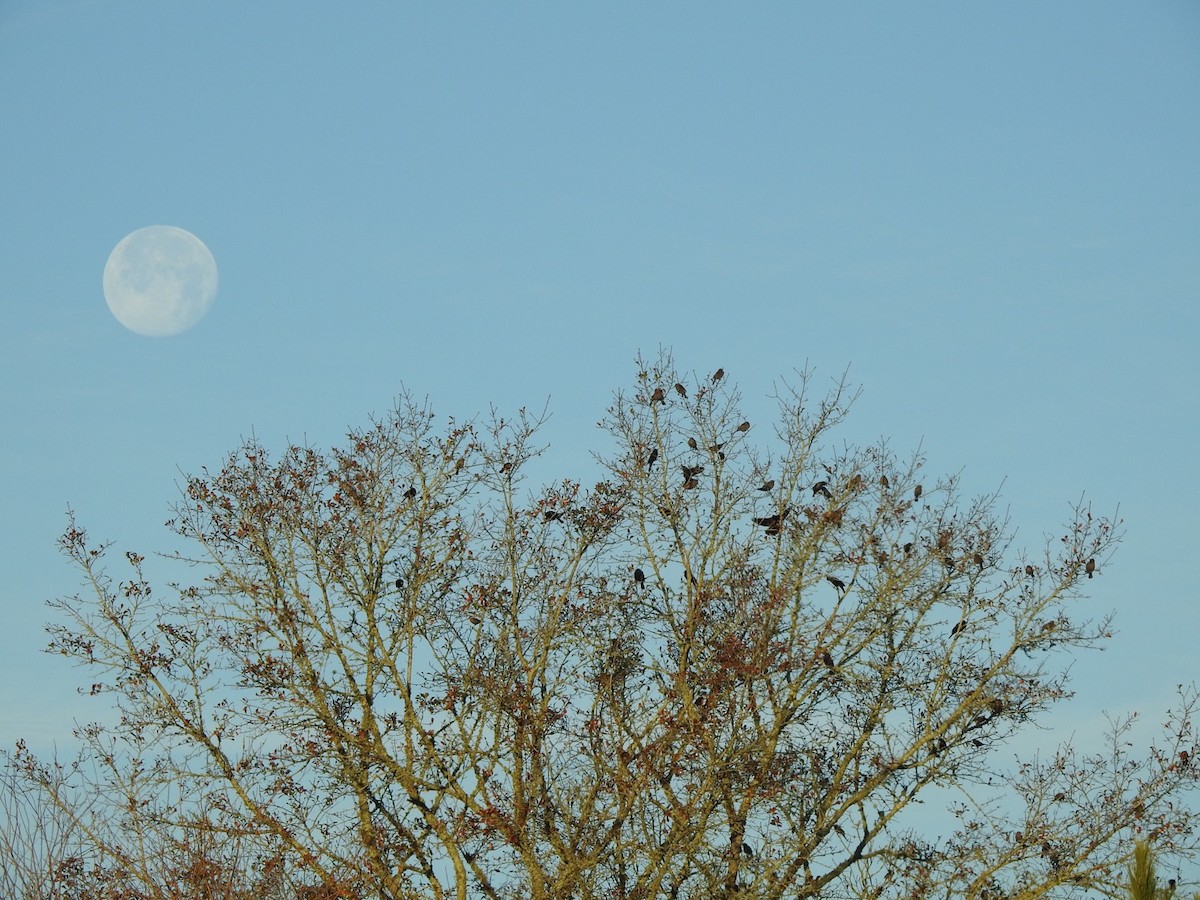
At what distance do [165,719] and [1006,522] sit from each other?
11228 mm

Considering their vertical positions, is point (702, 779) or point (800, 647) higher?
point (800, 647)

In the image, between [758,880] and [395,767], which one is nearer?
[758,880]

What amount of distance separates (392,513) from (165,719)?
12.8 ft

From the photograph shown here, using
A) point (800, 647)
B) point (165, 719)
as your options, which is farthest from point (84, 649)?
point (800, 647)

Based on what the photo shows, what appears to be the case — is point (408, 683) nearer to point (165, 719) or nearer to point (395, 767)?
point (395, 767)

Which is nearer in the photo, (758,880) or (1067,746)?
(758,880)

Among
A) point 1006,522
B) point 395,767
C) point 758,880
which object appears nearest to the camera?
point 758,880

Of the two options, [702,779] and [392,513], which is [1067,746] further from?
[392,513]

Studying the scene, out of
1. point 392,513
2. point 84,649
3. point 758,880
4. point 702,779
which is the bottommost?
point 758,880

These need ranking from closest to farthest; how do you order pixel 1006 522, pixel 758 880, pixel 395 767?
1. pixel 758 880
2. pixel 395 767
3. pixel 1006 522

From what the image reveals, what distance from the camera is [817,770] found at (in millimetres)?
17219

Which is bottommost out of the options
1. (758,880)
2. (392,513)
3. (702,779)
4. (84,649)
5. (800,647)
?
→ (758,880)

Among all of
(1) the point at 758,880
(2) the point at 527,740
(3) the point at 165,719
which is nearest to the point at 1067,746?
(1) the point at 758,880

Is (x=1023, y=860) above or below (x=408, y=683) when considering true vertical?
below
